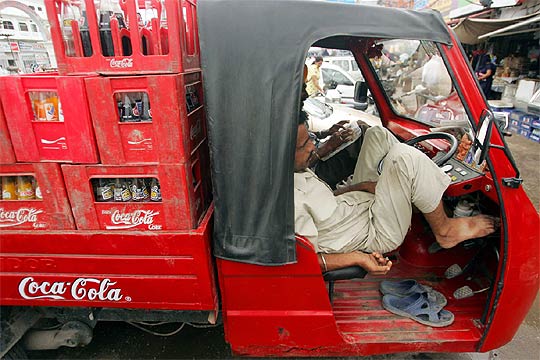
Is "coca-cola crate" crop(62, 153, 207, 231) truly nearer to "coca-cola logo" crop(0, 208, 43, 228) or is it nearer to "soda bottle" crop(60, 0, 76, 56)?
"coca-cola logo" crop(0, 208, 43, 228)

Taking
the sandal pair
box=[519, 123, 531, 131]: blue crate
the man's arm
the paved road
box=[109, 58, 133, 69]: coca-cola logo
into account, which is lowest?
the paved road

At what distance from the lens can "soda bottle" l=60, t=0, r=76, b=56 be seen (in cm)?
150

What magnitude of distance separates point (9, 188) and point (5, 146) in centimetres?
23

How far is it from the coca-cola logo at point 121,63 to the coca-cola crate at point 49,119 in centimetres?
15

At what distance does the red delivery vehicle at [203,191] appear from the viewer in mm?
1453

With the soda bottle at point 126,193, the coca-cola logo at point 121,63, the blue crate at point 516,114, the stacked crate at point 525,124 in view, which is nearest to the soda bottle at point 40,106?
the coca-cola logo at point 121,63

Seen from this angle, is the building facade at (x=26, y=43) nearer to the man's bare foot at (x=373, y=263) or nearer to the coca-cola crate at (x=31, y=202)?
the coca-cola crate at (x=31, y=202)

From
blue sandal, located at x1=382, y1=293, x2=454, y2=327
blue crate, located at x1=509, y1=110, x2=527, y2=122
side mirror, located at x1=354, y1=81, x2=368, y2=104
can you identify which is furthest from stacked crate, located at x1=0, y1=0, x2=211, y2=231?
blue crate, located at x1=509, y1=110, x2=527, y2=122

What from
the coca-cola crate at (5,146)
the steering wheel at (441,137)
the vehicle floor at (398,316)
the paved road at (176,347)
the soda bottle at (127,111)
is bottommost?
the paved road at (176,347)

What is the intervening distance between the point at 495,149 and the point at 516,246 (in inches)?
21.1

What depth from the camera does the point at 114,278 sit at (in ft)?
5.57

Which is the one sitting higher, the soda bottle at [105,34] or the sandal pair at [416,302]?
the soda bottle at [105,34]

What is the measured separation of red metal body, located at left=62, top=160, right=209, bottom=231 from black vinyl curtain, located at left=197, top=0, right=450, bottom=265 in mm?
145

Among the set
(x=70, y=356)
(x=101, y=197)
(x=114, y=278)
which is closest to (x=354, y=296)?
(x=114, y=278)
